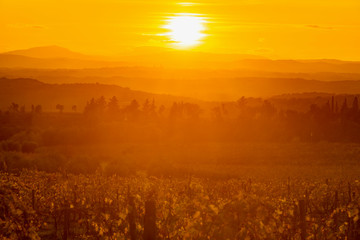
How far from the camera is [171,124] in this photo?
6384cm

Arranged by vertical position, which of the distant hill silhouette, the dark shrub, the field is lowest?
the field

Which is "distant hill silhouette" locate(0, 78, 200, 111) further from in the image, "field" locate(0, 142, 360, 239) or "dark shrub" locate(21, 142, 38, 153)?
"field" locate(0, 142, 360, 239)

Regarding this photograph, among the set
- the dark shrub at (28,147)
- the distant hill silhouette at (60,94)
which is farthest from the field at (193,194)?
the distant hill silhouette at (60,94)

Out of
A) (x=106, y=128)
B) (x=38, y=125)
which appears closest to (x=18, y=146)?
(x=106, y=128)

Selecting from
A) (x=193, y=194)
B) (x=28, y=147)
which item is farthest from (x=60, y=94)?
(x=193, y=194)

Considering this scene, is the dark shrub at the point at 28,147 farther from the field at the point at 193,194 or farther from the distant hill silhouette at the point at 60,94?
the distant hill silhouette at the point at 60,94

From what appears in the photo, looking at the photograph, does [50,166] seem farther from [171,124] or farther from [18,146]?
[171,124]

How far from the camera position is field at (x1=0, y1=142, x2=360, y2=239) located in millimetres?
12711

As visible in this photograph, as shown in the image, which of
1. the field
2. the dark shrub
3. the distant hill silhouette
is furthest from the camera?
the distant hill silhouette

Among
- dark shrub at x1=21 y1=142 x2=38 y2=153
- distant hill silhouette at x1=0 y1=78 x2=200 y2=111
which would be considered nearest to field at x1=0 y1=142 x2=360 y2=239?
dark shrub at x1=21 y1=142 x2=38 y2=153

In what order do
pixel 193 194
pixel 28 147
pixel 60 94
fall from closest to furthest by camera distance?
pixel 193 194 < pixel 28 147 < pixel 60 94

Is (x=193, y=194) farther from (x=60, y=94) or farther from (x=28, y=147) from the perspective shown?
(x=60, y=94)

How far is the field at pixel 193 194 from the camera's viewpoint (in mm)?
12711

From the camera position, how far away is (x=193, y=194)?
22.4 m
